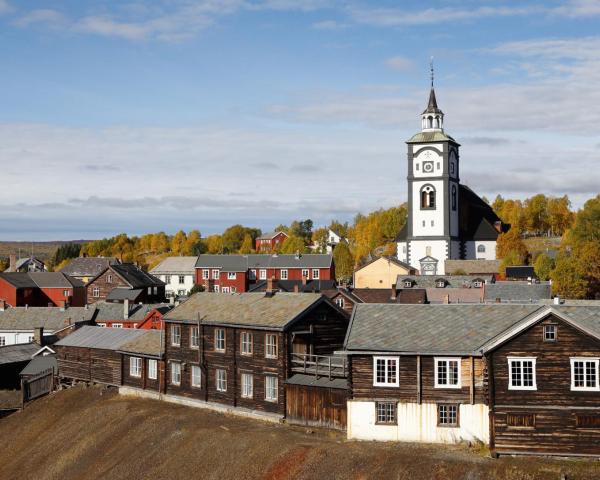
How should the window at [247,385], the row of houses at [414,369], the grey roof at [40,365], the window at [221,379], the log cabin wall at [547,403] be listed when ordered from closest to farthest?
the log cabin wall at [547,403] → the row of houses at [414,369] → the window at [247,385] → the window at [221,379] → the grey roof at [40,365]

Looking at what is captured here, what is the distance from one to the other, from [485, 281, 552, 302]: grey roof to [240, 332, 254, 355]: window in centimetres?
3210

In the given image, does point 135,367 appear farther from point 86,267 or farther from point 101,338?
point 86,267

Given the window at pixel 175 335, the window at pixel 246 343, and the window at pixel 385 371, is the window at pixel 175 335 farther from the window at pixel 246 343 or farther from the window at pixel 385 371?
the window at pixel 385 371

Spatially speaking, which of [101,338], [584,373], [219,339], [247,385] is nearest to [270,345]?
[247,385]

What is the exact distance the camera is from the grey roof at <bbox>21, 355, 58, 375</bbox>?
214ft

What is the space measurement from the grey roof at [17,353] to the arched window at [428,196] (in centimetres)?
5818

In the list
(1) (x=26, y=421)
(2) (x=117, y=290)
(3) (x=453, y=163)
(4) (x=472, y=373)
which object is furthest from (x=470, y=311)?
(3) (x=453, y=163)

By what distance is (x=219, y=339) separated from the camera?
49.9m

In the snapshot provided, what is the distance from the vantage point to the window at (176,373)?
2085 inches

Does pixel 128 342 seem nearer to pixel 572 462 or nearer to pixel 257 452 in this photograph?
pixel 257 452

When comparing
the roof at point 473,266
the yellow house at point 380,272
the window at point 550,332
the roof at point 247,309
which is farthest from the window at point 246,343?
the roof at point 473,266

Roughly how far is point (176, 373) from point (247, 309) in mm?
7475

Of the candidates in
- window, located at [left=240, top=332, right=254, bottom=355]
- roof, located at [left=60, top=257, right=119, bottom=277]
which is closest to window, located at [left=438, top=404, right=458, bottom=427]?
window, located at [left=240, top=332, right=254, bottom=355]

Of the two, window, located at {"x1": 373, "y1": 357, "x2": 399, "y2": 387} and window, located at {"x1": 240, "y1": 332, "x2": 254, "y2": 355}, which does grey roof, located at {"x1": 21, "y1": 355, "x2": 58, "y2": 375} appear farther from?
window, located at {"x1": 373, "y1": 357, "x2": 399, "y2": 387}
